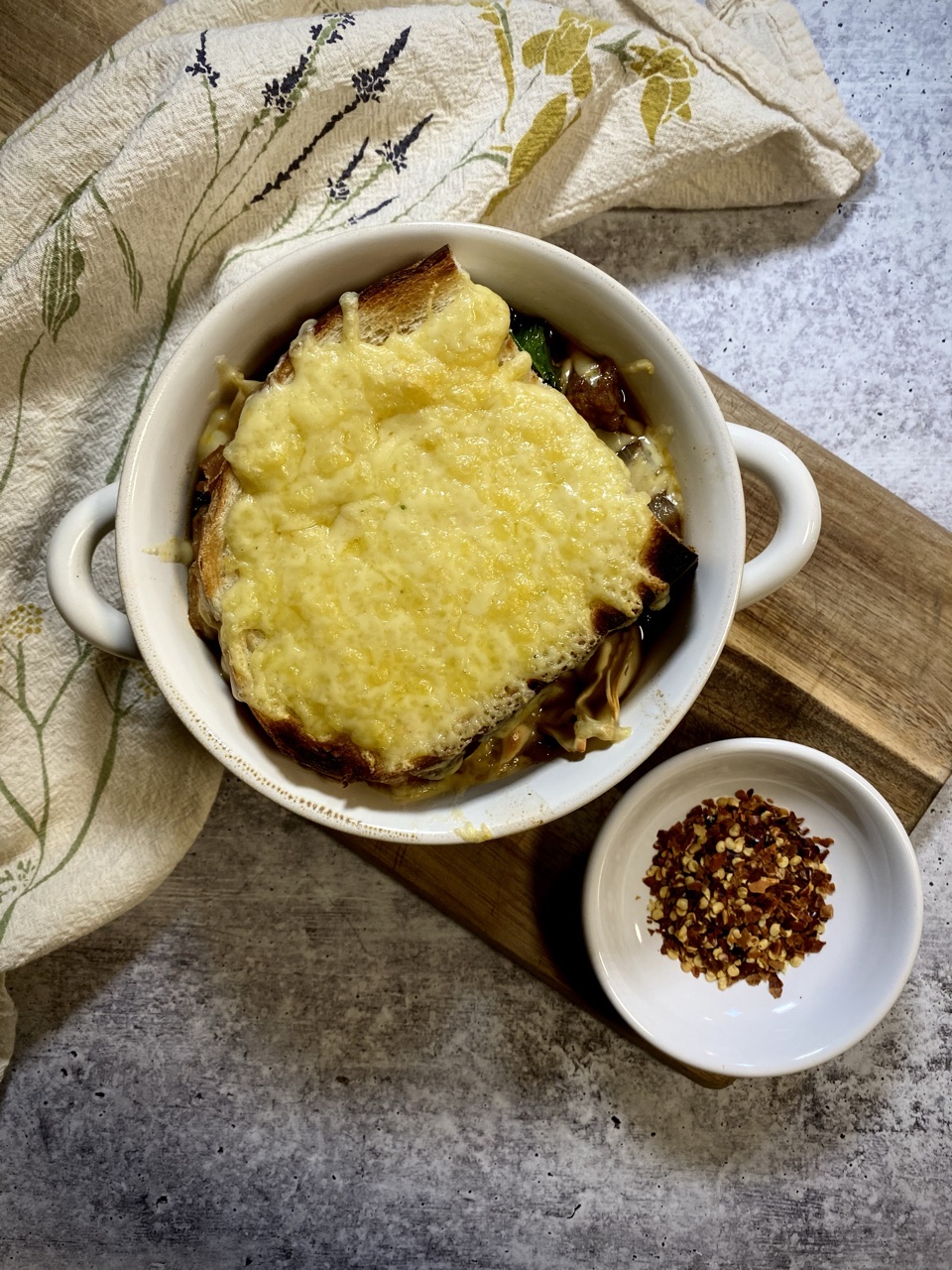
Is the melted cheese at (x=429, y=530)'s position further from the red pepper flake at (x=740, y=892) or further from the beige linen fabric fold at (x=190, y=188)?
the red pepper flake at (x=740, y=892)

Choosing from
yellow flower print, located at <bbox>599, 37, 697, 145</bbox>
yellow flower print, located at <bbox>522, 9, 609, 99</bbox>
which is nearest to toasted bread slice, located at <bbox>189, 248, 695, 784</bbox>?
yellow flower print, located at <bbox>522, 9, 609, 99</bbox>

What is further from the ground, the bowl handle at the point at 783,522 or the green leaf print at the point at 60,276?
the green leaf print at the point at 60,276

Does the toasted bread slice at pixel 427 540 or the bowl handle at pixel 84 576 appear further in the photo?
the bowl handle at pixel 84 576

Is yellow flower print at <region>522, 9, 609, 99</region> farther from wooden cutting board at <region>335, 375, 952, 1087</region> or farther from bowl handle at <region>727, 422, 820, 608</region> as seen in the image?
bowl handle at <region>727, 422, 820, 608</region>

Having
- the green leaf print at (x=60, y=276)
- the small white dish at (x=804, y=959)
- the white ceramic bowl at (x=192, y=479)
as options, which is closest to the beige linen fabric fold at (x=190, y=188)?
the green leaf print at (x=60, y=276)

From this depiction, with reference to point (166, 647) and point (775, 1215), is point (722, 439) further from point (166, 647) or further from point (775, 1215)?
point (775, 1215)

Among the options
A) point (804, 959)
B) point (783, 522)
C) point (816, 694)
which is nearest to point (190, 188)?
point (783, 522)

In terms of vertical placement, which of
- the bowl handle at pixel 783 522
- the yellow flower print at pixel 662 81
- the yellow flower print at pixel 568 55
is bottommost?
the bowl handle at pixel 783 522

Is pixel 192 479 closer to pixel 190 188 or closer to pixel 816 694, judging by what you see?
pixel 190 188

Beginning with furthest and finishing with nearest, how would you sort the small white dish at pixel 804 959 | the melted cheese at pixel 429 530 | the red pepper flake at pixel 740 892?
the red pepper flake at pixel 740 892
the small white dish at pixel 804 959
the melted cheese at pixel 429 530
